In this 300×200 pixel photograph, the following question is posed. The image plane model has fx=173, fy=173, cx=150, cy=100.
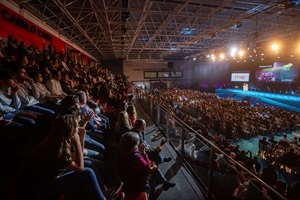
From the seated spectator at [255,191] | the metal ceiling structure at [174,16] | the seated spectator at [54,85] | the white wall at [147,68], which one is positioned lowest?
the seated spectator at [255,191]

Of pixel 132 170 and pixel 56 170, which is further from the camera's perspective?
pixel 132 170

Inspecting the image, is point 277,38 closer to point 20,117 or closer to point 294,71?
point 294,71

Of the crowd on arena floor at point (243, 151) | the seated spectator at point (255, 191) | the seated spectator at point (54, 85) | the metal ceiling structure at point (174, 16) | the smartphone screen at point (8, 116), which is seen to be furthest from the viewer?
the metal ceiling structure at point (174, 16)

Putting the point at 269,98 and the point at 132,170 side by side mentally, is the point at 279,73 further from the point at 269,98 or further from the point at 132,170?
the point at 132,170

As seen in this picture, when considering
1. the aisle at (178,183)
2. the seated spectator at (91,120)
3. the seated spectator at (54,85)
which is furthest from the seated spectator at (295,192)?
the seated spectator at (54,85)

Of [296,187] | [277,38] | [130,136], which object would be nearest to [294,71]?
[277,38]

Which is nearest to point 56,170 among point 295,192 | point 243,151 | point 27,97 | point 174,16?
point 27,97

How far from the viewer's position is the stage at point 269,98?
1606 centimetres

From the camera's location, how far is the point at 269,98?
18500mm

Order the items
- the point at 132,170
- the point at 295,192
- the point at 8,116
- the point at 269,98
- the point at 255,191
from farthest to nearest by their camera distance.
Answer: the point at 269,98
the point at 295,192
the point at 8,116
the point at 255,191
the point at 132,170

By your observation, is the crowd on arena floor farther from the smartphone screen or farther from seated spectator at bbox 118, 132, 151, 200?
the smartphone screen

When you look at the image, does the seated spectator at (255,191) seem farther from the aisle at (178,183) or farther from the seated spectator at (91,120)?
the seated spectator at (91,120)

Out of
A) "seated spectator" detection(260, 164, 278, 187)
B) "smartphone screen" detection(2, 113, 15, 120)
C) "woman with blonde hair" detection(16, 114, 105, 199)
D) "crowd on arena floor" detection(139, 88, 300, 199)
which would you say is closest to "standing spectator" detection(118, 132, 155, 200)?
"woman with blonde hair" detection(16, 114, 105, 199)

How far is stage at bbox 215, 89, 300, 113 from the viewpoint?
52.7 ft
